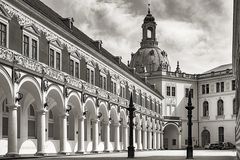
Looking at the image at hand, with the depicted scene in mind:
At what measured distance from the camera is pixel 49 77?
98.2 ft

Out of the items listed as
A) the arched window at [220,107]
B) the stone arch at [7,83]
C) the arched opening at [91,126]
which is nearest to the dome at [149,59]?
the arched window at [220,107]

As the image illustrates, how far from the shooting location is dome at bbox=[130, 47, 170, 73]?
102375 mm

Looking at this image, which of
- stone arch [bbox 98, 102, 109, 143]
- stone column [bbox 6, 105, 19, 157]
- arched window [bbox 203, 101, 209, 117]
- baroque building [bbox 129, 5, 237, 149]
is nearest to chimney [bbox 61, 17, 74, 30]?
stone arch [bbox 98, 102, 109, 143]

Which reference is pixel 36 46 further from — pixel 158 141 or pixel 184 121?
pixel 184 121

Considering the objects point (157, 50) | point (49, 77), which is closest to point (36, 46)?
point (49, 77)

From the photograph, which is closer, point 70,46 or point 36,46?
point 36,46

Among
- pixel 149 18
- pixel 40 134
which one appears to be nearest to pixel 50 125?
pixel 40 134

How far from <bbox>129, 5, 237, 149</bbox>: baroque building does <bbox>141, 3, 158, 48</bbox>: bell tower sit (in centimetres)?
1741

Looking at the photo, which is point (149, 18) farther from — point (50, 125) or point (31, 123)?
point (31, 123)

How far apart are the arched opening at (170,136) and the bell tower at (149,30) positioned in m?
27.1

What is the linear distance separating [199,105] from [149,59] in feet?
73.2

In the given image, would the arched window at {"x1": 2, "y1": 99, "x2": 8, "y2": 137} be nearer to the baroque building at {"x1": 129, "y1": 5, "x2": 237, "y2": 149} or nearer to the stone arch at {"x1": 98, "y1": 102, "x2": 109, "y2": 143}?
the stone arch at {"x1": 98, "y1": 102, "x2": 109, "y2": 143}

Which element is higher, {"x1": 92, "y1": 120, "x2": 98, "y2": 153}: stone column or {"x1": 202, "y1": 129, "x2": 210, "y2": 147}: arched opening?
{"x1": 92, "y1": 120, "x2": 98, "y2": 153}: stone column

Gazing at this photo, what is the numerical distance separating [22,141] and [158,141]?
145 feet
